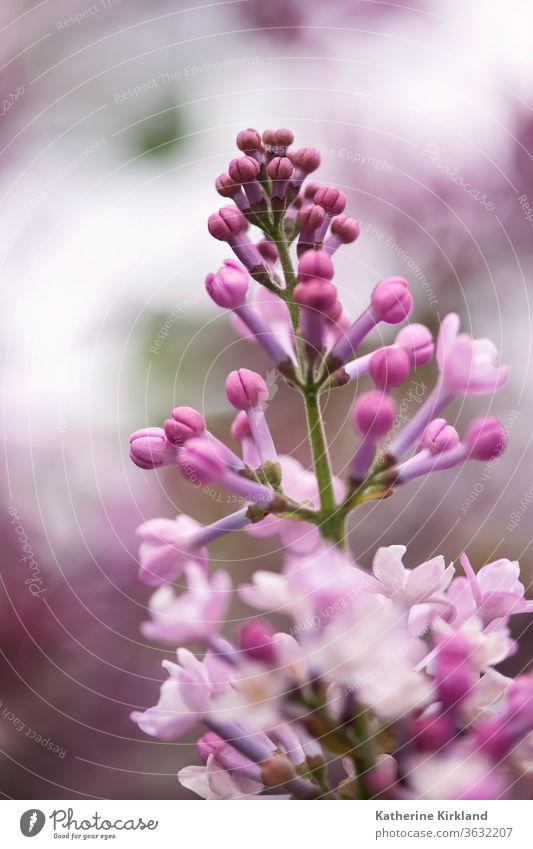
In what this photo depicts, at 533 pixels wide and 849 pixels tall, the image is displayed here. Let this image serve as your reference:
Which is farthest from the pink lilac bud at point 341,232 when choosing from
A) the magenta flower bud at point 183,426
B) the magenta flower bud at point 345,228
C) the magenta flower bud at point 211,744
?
the magenta flower bud at point 211,744

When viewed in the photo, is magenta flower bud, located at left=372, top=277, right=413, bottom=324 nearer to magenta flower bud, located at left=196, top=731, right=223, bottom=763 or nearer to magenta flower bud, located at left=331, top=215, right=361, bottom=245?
magenta flower bud, located at left=331, top=215, right=361, bottom=245

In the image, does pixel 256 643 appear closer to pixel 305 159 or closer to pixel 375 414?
pixel 375 414

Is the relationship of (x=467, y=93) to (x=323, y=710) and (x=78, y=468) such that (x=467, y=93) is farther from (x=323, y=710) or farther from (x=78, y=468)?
(x=323, y=710)

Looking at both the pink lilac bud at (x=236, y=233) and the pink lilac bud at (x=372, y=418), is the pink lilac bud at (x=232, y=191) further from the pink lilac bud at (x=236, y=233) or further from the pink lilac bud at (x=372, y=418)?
the pink lilac bud at (x=372, y=418)

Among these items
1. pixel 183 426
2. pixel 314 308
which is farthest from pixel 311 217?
pixel 183 426
